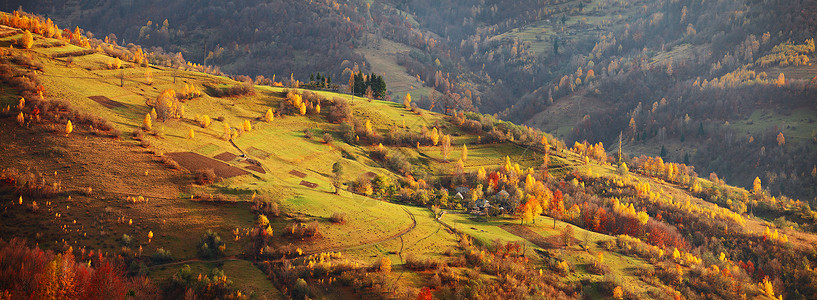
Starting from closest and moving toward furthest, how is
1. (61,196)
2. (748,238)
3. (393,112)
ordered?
(61,196), (748,238), (393,112)

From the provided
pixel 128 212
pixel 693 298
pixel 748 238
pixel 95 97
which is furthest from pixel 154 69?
pixel 748 238

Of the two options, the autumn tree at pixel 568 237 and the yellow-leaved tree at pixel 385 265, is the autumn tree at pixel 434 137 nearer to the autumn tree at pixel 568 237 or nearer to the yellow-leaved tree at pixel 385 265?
the autumn tree at pixel 568 237

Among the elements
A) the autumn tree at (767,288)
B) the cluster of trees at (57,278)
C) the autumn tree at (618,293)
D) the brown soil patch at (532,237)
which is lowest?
the autumn tree at (767,288)

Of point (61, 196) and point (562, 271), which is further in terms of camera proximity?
point (562, 271)

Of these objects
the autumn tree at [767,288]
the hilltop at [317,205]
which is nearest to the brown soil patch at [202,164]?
the hilltop at [317,205]

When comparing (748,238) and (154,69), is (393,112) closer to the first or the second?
(154,69)

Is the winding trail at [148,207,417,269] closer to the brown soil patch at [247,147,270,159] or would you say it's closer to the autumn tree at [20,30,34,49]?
the brown soil patch at [247,147,270,159]

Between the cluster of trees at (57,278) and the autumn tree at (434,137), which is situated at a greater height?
the autumn tree at (434,137)

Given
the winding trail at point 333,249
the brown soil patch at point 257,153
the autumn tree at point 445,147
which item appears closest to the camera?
the winding trail at point 333,249
